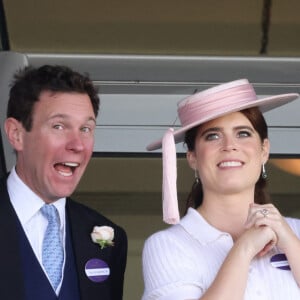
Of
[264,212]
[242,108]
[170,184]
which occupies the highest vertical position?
[242,108]

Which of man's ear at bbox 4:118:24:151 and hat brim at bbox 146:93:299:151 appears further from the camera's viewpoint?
man's ear at bbox 4:118:24:151

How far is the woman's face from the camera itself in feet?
8.21

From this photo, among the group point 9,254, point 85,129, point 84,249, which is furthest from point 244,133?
point 9,254

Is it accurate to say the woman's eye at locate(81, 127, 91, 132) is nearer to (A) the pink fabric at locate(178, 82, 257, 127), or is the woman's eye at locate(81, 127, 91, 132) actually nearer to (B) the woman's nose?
(A) the pink fabric at locate(178, 82, 257, 127)

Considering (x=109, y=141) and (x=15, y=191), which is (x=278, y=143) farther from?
(x=15, y=191)

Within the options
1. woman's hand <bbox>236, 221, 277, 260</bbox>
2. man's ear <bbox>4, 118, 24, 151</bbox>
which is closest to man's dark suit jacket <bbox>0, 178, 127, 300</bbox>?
man's ear <bbox>4, 118, 24, 151</bbox>

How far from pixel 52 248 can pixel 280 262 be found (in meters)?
0.61

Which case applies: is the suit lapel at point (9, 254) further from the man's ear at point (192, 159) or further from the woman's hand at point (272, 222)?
the woman's hand at point (272, 222)

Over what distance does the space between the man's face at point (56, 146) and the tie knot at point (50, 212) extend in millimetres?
19

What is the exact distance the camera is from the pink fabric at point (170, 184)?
8.43ft

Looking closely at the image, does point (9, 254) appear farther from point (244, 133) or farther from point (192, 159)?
point (244, 133)

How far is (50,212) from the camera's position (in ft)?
8.92

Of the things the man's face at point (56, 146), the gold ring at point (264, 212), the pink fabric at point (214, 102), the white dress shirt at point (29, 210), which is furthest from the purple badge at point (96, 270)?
the gold ring at point (264, 212)

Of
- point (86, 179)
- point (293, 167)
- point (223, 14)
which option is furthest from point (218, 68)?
point (86, 179)
